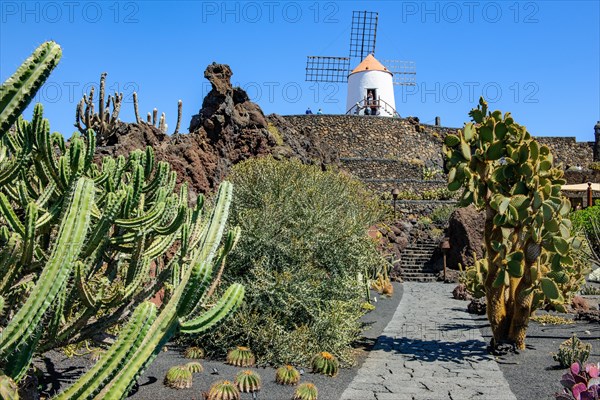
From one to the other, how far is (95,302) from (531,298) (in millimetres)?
6963

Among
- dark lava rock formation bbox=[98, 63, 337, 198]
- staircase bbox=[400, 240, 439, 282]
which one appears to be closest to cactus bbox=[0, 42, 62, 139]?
dark lava rock formation bbox=[98, 63, 337, 198]

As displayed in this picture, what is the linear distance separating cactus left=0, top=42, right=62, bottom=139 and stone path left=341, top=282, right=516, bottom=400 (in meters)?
5.79

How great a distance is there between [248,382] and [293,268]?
8.12ft

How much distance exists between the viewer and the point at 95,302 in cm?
455

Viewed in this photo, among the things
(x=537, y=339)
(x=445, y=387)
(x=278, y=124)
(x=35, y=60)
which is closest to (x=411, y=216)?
(x=278, y=124)

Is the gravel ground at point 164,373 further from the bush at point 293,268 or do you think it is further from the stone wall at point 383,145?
the stone wall at point 383,145

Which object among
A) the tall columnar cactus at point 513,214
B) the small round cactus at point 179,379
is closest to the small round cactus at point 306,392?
the small round cactus at point 179,379

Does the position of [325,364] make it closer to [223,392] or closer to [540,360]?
[223,392]

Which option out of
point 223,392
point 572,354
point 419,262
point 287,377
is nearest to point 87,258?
point 223,392

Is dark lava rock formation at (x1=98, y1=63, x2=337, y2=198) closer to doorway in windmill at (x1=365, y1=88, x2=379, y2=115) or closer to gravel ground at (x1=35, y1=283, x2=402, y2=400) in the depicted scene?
gravel ground at (x1=35, y1=283, x2=402, y2=400)

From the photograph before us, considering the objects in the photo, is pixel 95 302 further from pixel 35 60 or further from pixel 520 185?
pixel 520 185

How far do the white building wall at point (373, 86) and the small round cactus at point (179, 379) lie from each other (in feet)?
128

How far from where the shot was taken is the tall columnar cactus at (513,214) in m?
9.28

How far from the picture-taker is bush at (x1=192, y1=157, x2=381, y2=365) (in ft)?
29.8
